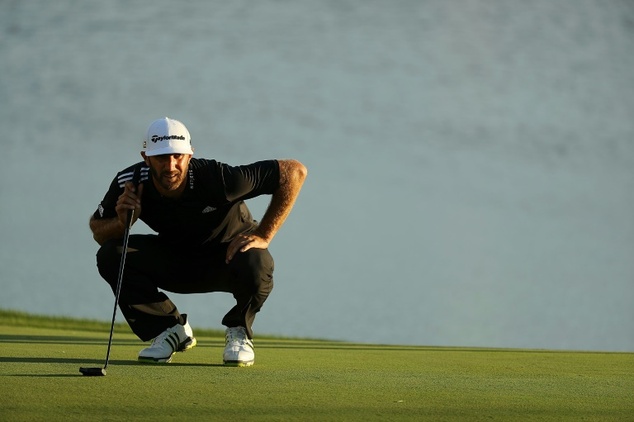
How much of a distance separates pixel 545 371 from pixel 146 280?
5.36ft

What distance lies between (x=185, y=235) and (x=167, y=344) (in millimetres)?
Answer: 450

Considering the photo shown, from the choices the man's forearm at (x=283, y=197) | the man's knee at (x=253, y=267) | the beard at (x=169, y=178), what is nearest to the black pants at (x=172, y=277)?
the man's knee at (x=253, y=267)

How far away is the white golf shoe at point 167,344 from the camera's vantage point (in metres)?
4.30

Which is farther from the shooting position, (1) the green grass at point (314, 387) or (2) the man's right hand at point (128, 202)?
(2) the man's right hand at point (128, 202)

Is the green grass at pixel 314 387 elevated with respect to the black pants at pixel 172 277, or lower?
lower

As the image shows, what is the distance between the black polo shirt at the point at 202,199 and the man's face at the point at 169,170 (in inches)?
1.4

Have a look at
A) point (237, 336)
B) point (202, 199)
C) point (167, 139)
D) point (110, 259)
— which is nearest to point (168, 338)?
point (237, 336)

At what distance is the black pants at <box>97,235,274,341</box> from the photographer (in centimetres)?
439

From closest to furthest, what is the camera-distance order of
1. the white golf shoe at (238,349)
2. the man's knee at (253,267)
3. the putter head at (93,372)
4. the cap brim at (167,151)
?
1. the putter head at (93,372)
2. the cap brim at (167,151)
3. the white golf shoe at (238,349)
4. the man's knee at (253,267)

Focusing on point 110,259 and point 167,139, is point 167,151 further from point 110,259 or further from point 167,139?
point 110,259

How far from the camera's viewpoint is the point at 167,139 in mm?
4129

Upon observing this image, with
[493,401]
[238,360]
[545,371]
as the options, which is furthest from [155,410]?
[545,371]

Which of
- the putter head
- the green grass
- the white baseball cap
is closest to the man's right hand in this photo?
the white baseball cap

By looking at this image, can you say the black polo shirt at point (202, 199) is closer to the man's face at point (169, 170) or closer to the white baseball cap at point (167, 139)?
the man's face at point (169, 170)
